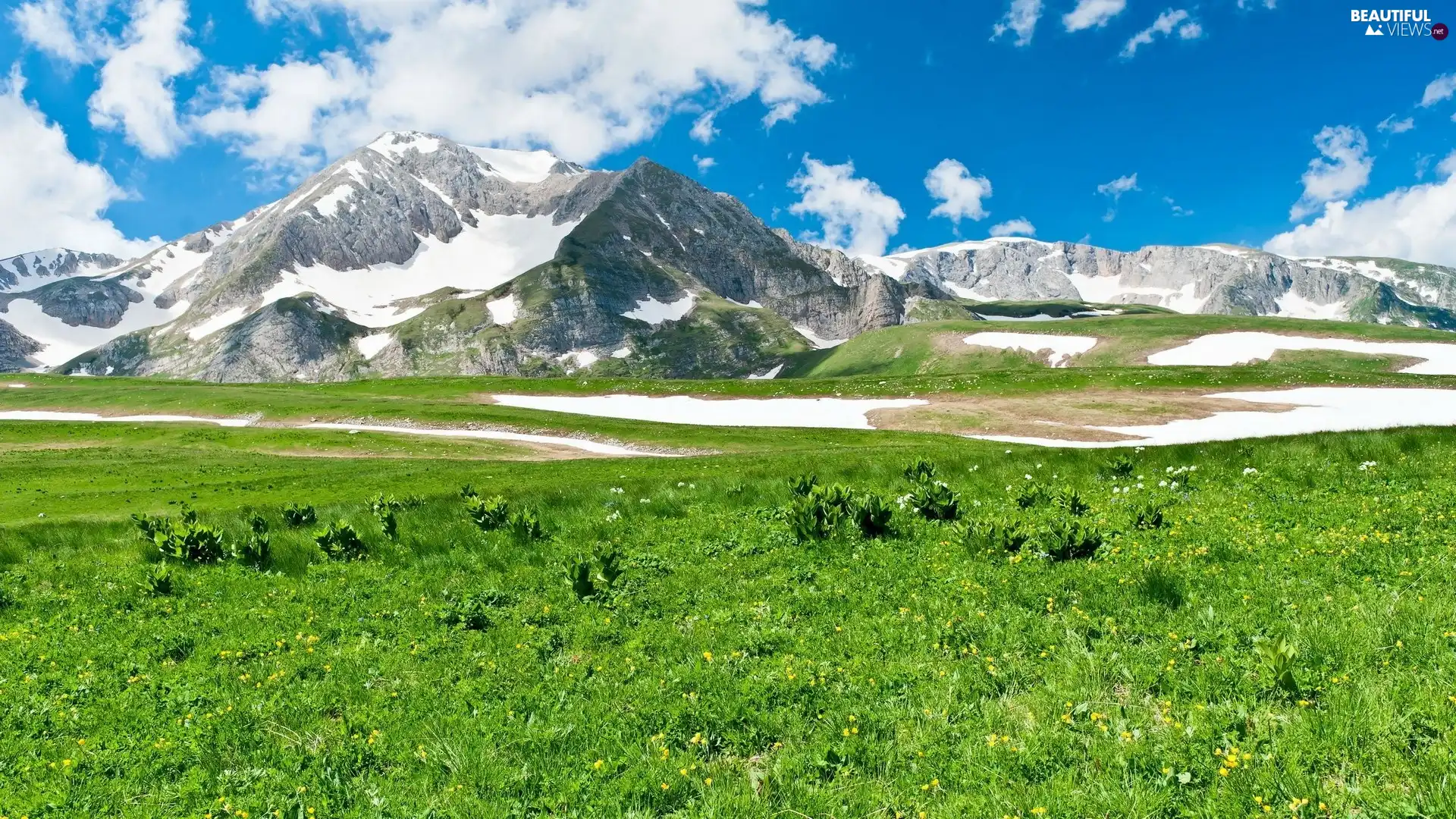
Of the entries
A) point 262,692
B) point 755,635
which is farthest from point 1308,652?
point 262,692

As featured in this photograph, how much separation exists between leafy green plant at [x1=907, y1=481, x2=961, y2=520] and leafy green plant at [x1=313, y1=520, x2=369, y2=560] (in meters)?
13.6

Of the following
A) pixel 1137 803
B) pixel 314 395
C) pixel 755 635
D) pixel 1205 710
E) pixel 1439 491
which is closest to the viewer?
pixel 1137 803

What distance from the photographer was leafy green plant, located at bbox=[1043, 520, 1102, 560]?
12836mm

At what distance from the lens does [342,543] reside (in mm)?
17125

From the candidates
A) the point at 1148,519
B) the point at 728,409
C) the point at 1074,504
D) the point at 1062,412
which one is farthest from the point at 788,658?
the point at 728,409

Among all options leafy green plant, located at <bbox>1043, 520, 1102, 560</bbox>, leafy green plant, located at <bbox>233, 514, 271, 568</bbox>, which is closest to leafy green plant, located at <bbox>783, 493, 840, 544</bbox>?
Answer: leafy green plant, located at <bbox>1043, 520, 1102, 560</bbox>

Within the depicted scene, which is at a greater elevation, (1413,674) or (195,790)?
(1413,674)

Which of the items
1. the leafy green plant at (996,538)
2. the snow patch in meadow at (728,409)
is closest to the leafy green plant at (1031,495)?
the leafy green plant at (996,538)

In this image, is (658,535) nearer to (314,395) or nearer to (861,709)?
(861,709)

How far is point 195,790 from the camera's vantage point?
298 inches

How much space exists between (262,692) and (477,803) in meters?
4.98

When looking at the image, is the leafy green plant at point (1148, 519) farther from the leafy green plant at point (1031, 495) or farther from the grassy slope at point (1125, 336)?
the grassy slope at point (1125, 336)

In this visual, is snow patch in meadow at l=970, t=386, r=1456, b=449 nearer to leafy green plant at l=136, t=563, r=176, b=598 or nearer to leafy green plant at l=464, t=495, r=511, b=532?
leafy green plant at l=464, t=495, r=511, b=532

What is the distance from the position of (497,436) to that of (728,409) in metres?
27.2
